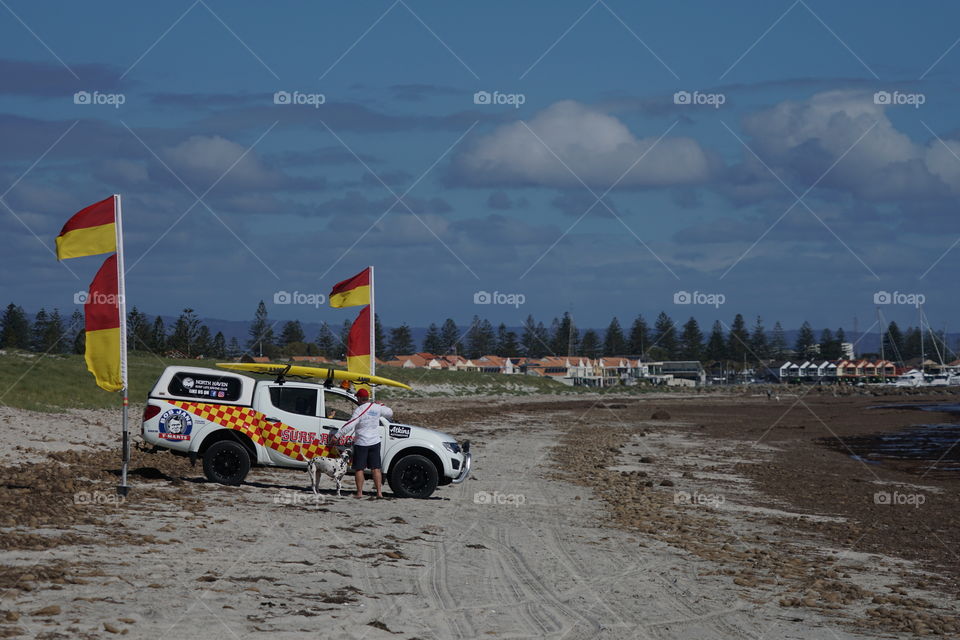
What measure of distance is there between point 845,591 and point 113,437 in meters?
18.9

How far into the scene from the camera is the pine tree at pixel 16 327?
107m

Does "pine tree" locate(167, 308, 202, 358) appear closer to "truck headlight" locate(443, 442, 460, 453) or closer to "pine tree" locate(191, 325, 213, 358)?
"pine tree" locate(191, 325, 213, 358)

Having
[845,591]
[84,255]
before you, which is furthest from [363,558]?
[84,255]

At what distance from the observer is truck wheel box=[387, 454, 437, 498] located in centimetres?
1761

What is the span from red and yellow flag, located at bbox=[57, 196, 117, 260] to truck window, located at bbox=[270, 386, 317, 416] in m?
3.93

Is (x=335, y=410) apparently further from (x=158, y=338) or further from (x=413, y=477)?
(x=158, y=338)

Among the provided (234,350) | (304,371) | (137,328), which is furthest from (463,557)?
(234,350)

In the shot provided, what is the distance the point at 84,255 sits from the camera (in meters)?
15.6

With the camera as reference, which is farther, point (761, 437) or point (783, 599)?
point (761, 437)

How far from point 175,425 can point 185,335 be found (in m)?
85.1

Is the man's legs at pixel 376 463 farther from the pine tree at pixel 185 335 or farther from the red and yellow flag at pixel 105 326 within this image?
the pine tree at pixel 185 335

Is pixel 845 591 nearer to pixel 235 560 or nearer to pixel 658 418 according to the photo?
pixel 235 560
